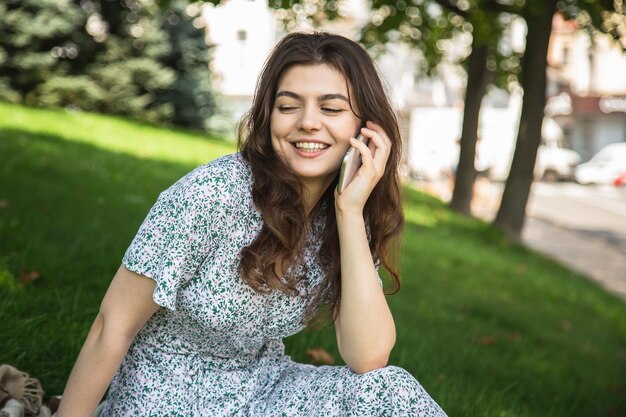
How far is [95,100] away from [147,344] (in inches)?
696

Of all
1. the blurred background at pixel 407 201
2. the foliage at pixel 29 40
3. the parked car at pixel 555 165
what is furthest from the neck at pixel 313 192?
the parked car at pixel 555 165

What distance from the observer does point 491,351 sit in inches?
230

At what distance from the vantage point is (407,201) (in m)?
2.89

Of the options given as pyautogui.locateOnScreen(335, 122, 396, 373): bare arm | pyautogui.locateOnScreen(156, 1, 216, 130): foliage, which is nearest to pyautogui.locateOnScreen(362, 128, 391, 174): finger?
pyautogui.locateOnScreen(335, 122, 396, 373): bare arm

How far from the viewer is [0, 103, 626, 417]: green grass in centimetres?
388

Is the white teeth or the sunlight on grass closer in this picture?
the white teeth

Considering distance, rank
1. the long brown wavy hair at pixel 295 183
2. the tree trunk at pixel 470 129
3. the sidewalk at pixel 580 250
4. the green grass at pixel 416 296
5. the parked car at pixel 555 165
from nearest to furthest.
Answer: the long brown wavy hair at pixel 295 183
the green grass at pixel 416 296
the sidewalk at pixel 580 250
the tree trunk at pixel 470 129
the parked car at pixel 555 165

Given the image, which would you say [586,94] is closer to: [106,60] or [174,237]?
[106,60]

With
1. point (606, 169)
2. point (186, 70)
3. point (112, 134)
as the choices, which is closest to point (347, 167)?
point (112, 134)

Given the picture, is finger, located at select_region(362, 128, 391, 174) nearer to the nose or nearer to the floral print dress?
the nose

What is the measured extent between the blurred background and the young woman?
0.44m

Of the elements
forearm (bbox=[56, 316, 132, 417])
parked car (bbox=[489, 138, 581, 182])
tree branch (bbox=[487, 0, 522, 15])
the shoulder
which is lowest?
parked car (bbox=[489, 138, 581, 182])

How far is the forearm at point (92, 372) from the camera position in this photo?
2156 mm

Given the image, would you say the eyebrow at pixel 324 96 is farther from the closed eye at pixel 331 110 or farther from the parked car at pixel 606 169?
the parked car at pixel 606 169
